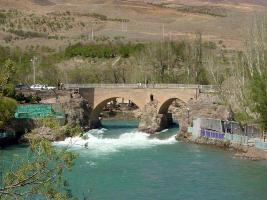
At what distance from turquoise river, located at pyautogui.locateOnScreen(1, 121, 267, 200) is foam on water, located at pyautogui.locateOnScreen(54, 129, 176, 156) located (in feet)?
0.21

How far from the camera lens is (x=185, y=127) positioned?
55.0 meters

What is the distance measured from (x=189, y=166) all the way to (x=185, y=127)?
15264mm

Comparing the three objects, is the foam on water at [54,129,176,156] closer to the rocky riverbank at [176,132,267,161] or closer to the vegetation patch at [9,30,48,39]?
the rocky riverbank at [176,132,267,161]

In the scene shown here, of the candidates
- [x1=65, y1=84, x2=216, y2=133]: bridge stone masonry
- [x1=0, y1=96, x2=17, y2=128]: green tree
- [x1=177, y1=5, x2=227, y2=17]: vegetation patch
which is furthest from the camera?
[x1=177, y1=5, x2=227, y2=17]: vegetation patch

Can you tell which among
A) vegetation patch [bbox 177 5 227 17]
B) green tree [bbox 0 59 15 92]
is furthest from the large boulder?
vegetation patch [bbox 177 5 227 17]

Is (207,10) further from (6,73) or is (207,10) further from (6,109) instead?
(6,73)

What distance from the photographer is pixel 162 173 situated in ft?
124

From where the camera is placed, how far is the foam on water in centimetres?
4681

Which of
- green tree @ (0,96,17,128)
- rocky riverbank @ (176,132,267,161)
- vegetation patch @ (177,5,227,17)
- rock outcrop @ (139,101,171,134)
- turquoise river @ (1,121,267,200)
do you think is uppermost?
vegetation patch @ (177,5,227,17)

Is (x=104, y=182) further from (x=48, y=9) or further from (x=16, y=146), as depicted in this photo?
(x=48, y=9)

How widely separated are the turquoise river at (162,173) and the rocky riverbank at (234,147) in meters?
0.87

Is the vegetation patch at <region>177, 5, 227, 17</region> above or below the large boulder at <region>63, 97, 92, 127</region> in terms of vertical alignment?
above

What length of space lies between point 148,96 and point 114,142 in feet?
44.6

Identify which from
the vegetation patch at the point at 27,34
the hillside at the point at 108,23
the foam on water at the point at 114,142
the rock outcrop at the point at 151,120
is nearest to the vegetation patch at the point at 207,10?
the hillside at the point at 108,23
